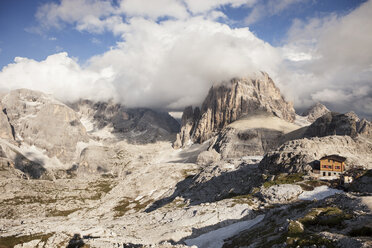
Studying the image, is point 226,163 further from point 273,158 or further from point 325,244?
point 325,244

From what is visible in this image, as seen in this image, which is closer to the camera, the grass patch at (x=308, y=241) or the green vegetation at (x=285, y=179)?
the grass patch at (x=308, y=241)

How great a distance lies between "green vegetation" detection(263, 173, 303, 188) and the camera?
302ft

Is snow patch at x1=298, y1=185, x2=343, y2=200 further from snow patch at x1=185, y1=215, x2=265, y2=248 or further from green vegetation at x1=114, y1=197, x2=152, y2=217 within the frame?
green vegetation at x1=114, y1=197, x2=152, y2=217

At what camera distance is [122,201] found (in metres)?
200

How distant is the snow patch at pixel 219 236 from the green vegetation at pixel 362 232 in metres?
30.4

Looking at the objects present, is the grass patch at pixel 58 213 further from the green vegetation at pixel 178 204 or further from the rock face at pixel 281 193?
the rock face at pixel 281 193

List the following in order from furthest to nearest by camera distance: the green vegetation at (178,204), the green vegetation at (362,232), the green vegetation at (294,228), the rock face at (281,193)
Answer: the green vegetation at (178,204) → the rock face at (281,193) → the green vegetation at (294,228) → the green vegetation at (362,232)

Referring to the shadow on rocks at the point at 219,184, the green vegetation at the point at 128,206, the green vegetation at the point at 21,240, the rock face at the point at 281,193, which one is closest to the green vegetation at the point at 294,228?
the rock face at the point at 281,193

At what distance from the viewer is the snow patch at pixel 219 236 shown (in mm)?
57825

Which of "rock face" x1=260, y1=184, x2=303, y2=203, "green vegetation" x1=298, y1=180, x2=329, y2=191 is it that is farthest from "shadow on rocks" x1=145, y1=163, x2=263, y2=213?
"rock face" x1=260, y1=184, x2=303, y2=203

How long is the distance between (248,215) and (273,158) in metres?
57.9

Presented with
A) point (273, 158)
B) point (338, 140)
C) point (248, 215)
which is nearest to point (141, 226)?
point (248, 215)

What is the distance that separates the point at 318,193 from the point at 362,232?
166 ft

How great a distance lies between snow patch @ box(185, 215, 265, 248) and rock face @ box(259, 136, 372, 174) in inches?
1970
